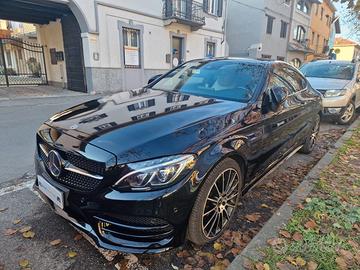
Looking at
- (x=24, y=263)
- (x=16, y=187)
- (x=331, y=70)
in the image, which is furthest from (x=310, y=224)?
(x=331, y=70)

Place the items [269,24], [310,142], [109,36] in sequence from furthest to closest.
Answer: [269,24] → [109,36] → [310,142]

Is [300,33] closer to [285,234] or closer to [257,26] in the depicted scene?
[257,26]

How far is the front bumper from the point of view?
5.68 feet

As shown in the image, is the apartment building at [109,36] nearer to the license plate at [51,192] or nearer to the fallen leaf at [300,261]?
the license plate at [51,192]

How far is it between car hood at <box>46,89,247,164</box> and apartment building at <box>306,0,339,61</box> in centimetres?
3079

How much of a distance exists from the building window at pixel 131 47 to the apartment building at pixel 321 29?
2324cm

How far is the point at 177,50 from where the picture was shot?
14930 millimetres

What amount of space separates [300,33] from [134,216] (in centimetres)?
3031

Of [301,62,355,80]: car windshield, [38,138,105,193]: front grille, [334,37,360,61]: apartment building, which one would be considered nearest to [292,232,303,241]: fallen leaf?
[38,138,105,193]: front grille

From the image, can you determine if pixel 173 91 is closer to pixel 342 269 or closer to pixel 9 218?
pixel 9 218

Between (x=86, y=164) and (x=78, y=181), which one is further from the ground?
(x=86, y=164)

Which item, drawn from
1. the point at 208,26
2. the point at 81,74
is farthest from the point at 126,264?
the point at 208,26

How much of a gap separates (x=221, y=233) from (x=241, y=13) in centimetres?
2239

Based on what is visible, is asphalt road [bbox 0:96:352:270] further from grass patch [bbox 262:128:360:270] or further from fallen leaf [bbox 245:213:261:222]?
fallen leaf [bbox 245:213:261:222]
